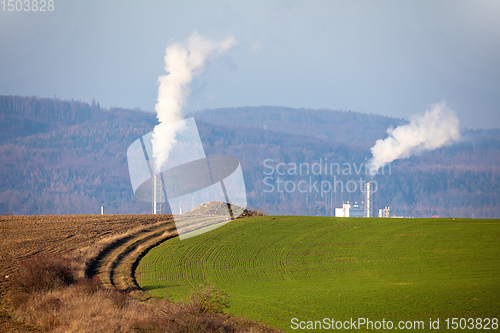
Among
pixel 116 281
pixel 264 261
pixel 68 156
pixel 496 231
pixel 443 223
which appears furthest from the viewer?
pixel 68 156

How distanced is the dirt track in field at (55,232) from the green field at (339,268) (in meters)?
4.15

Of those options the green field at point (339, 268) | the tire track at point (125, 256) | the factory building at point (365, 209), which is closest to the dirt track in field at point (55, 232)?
the tire track at point (125, 256)

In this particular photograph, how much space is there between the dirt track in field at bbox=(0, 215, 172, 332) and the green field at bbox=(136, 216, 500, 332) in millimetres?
4151

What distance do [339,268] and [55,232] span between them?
749 inches

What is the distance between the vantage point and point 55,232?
34.6 m

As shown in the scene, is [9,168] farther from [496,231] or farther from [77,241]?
[496,231]

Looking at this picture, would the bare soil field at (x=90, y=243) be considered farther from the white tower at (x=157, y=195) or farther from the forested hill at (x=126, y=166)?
the forested hill at (x=126, y=166)

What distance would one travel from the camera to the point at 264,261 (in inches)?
1107

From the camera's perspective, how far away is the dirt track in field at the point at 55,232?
1134 inches

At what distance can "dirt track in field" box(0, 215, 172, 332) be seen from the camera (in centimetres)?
2880

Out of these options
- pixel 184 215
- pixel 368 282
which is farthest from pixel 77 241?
pixel 368 282

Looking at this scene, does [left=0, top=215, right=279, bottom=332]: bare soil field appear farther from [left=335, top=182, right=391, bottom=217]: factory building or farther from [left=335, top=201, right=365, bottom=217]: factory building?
[left=335, top=201, right=365, bottom=217]: factory building

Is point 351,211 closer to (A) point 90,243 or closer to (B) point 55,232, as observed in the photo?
(B) point 55,232

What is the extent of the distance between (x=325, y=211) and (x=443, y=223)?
91864mm
